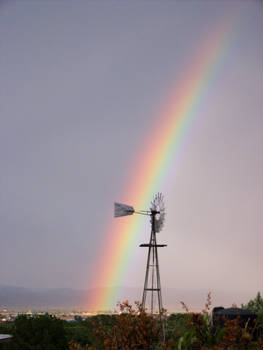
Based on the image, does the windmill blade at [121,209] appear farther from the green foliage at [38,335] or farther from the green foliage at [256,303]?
the green foliage at [256,303]

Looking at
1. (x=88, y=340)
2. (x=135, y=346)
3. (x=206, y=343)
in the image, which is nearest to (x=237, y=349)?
(x=206, y=343)

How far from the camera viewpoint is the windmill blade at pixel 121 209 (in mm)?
22938

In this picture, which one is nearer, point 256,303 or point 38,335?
point 38,335

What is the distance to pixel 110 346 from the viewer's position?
369 inches

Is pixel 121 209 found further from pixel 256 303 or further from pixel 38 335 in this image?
pixel 256 303

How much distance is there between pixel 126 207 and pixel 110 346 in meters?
13.8

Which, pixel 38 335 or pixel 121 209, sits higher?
pixel 121 209

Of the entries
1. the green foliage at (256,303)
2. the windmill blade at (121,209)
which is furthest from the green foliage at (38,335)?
the green foliage at (256,303)

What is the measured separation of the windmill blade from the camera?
22938 millimetres

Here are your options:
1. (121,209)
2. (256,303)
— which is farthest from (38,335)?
(256,303)

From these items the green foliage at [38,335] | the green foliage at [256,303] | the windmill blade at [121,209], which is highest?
the windmill blade at [121,209]

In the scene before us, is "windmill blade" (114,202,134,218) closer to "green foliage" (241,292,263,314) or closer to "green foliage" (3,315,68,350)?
"green foliage" (3,315,68,350)

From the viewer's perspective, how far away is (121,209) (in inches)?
909

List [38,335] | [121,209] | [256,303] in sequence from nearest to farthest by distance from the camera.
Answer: [38,335] < [121,209] < [256,303]
